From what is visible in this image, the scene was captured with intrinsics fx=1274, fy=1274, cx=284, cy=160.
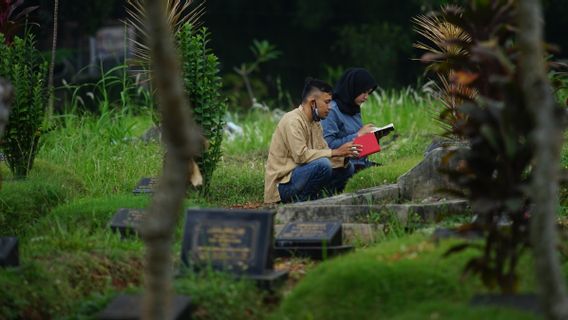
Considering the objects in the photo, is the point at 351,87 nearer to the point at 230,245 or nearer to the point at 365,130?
the point at 365,130

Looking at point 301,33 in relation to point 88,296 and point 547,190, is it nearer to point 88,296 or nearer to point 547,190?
point 88,296

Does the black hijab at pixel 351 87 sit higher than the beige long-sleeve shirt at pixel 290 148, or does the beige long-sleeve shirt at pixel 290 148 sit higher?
the black hijab at pixel 351 87

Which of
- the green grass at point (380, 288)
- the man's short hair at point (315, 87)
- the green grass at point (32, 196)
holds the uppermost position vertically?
the man's short hair at point (315, 87)

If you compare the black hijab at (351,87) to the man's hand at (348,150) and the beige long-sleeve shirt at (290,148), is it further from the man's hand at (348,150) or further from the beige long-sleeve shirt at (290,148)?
the man's hand at (348,150)

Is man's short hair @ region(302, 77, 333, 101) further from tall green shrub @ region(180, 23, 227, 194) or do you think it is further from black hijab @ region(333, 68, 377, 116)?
black hijab @ region(333, 68, 377, 116)

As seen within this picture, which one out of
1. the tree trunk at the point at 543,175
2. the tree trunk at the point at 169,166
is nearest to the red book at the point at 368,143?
the tree trunk at the point at 543,175

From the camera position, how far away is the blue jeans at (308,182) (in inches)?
472

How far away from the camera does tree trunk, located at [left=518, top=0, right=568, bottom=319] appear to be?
6.50 meters

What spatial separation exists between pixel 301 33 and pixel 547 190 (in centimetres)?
1919

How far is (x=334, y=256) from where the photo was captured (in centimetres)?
930

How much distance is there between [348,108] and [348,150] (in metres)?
1.39

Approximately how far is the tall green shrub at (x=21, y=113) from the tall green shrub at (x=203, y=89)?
1398 mm

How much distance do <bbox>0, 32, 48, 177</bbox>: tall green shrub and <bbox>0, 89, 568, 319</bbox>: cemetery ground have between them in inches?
7.5

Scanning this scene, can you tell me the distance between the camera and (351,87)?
43.6 feet
